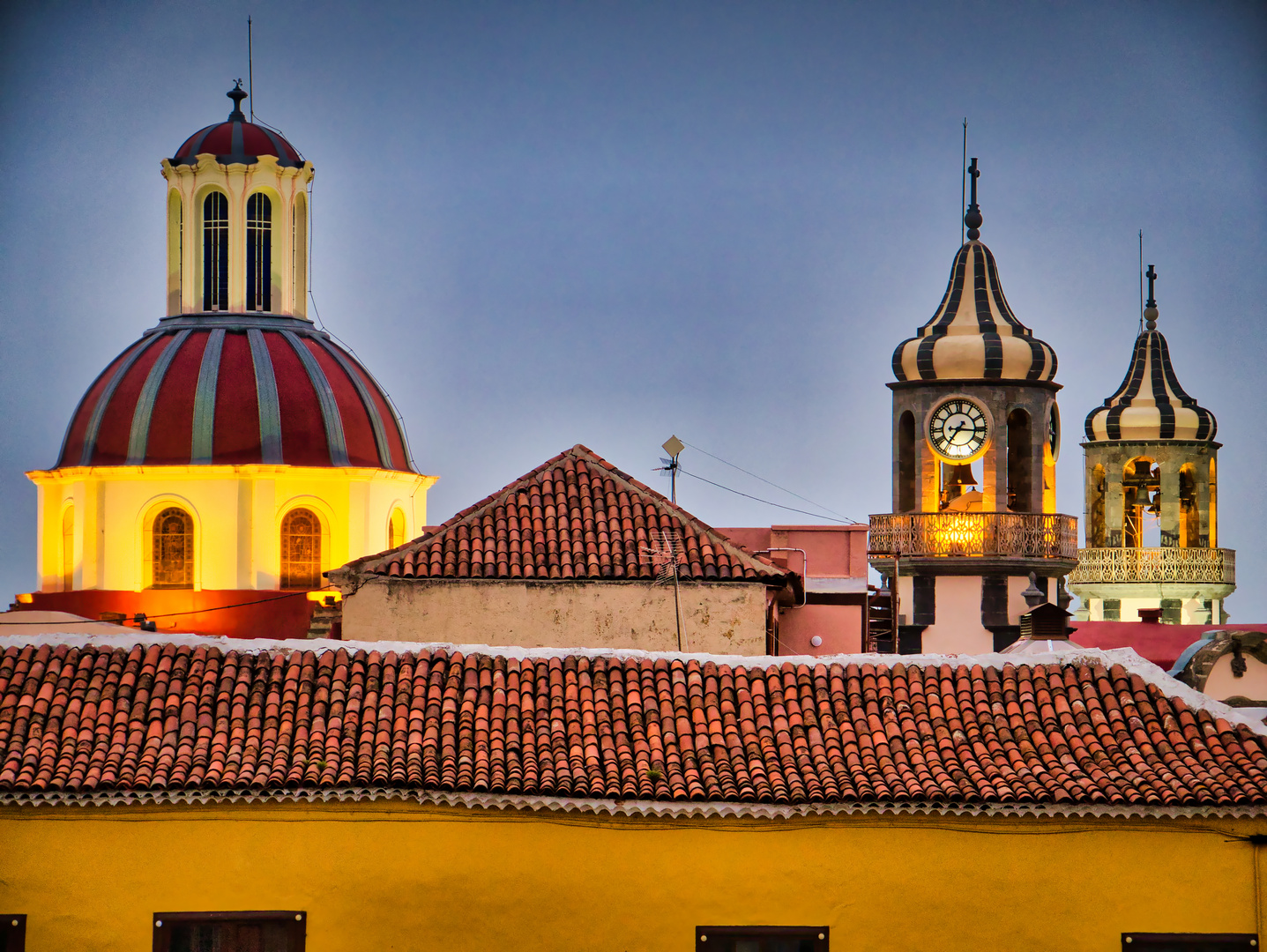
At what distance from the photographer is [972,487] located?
111 feet

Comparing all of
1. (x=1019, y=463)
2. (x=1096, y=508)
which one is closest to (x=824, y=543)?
(x=1019, y=463)

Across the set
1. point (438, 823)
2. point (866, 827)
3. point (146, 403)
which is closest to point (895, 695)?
point (866, 827)

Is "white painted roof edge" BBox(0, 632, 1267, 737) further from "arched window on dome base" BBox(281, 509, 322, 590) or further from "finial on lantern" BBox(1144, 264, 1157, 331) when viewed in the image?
"finial on lantern" BBox(1144, 264, 1157, 331)

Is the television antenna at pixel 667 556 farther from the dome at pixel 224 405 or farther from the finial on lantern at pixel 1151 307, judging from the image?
the finial on lantern at pixel 1151 307

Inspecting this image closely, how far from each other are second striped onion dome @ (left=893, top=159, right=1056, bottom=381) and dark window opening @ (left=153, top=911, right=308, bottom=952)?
1932 centimetres

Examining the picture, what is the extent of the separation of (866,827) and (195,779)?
16.5 ft

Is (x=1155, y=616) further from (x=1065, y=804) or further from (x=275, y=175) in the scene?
(x=1065, y=804)

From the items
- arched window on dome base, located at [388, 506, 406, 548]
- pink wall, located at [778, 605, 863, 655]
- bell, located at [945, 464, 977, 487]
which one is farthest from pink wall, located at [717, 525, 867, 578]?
arched window on dome base, located at [388, 506, 406, 548]

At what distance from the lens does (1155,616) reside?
3697 centimetres

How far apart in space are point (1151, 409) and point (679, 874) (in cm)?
2981

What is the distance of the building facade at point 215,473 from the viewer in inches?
1265

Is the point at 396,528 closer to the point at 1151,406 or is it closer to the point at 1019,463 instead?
the point at 1019,463

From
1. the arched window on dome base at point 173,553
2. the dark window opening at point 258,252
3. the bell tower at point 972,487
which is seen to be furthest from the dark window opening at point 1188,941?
the dark window opening at point 258,252

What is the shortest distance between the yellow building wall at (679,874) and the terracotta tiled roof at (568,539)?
6730 millimetres
